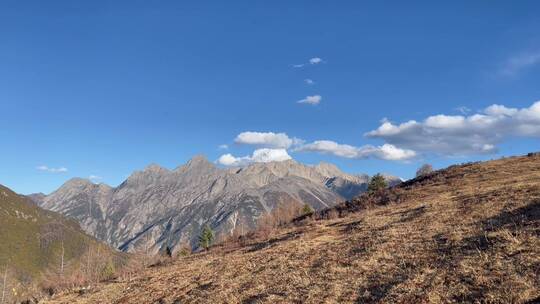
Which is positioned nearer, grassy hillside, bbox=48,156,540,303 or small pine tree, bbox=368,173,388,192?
grassy hillside, bbox=48,156,540,303

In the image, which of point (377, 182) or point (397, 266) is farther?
point (377, 182)

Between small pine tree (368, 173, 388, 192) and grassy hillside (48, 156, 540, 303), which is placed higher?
small pine tree (368, 173, 388, 192)

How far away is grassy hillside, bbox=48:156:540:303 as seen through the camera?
1567cm

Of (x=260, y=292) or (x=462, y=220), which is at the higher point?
(x=462, y=220)

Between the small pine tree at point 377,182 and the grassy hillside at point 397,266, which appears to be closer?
the grassy hillside at point 397,266

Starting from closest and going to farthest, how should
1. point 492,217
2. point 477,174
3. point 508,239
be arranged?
point 508,239 < point 492,217 < point 477,174

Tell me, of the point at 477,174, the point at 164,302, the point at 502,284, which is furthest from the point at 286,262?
the point at 477,174

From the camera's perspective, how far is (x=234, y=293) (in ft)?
71.8

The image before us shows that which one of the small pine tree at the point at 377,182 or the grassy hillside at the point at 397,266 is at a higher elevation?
the small pine tree at the point at 377,182

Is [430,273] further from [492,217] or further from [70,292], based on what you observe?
[70,292]

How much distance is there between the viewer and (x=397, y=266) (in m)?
19.6

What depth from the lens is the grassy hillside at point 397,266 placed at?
15.7 m

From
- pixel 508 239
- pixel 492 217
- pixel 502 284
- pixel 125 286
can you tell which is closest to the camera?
pixel 502 284

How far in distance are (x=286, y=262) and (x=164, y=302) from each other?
753 cm
